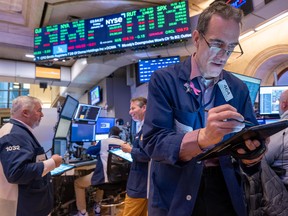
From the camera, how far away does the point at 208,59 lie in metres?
0.94

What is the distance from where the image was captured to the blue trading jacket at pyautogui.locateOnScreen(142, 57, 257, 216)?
32.0 inches

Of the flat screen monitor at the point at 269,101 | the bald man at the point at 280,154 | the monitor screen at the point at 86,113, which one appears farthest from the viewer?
the monitor screen at the point at 86,113

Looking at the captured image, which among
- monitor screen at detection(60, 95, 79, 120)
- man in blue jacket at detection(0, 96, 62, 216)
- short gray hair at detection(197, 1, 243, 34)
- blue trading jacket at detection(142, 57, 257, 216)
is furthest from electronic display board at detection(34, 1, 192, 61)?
blue trading jacket at detection(142, 57, 257, 216)

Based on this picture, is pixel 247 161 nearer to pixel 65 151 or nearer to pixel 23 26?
pixel 65 151

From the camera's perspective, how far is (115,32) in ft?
17.9

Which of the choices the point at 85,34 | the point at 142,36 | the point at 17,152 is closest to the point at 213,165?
the point at 17,152

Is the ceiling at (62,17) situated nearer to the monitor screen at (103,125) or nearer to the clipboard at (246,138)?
the monitor screen at (103,125)

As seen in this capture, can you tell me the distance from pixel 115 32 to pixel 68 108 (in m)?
2.20

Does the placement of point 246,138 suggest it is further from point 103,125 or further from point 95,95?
point 95,95

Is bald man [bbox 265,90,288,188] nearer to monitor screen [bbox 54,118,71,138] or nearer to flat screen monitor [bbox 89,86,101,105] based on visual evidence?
monitor screen [bbox 54,118,71,138]

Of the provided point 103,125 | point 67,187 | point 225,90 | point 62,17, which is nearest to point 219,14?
point 225,90

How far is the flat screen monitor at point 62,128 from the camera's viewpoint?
3.70 m

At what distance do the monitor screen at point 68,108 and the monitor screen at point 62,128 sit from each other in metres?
0.07

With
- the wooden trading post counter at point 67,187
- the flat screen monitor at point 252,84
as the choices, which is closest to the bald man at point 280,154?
the flat screen monitor at point 252,84
